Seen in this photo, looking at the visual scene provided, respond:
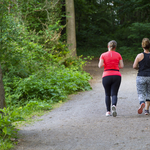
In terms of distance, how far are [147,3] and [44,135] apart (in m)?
21.5

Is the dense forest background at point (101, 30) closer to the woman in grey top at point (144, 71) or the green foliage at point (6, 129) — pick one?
the woman in grey top at point (144, 71)

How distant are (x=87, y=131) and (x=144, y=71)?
87.9 inches

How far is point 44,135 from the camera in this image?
15.5 ft

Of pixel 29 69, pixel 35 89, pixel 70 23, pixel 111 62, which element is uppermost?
pixel 70 23

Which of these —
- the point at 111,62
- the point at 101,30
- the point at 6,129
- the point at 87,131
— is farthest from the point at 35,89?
the point at 101,30

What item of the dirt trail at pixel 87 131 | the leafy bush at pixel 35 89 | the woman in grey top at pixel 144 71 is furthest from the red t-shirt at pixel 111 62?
the leafy bush at pixel 35 89

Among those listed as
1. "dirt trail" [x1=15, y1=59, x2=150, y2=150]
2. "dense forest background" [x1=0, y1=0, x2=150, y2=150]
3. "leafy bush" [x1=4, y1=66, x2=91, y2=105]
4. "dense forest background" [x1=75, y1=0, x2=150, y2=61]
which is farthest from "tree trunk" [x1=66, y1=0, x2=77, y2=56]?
"dense forest background" [x1=75, y1=0, x2=150, y2=61]

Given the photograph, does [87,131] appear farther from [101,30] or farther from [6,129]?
[101,30]

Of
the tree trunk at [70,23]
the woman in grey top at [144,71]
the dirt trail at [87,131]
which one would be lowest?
the dirt trail at [87,131]

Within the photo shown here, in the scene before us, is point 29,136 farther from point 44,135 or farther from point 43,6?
point 43,6

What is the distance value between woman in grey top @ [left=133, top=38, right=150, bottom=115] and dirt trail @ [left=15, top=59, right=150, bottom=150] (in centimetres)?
50

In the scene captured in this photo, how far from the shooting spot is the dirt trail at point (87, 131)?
407 cm

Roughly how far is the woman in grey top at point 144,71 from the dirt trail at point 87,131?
0.50 m

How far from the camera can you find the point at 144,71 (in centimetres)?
600
